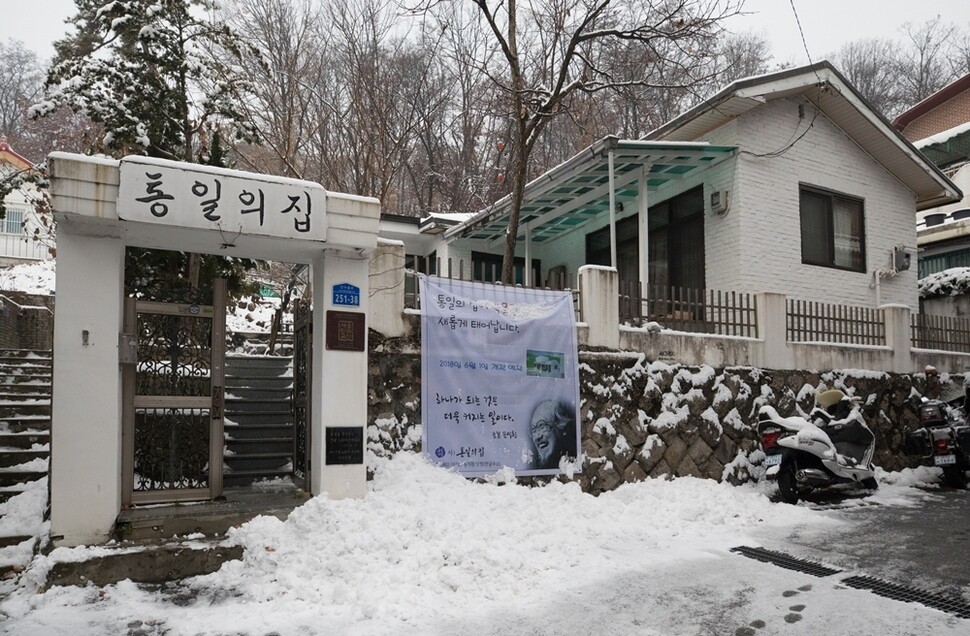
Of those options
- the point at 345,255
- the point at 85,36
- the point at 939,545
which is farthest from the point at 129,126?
the point at 939,545

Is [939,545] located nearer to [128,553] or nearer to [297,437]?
[297,437]

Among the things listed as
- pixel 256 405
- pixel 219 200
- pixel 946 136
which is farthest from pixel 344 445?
pixel 946 136

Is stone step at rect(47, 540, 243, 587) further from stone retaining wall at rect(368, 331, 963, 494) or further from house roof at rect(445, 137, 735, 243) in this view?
house roof at rect(445, 137, 735, 243)

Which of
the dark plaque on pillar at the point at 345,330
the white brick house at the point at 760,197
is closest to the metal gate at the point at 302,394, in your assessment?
the dark plaque on pillar at the point at 345,330


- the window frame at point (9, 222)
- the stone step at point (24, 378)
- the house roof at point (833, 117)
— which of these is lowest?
the stone step at point (24, 378)

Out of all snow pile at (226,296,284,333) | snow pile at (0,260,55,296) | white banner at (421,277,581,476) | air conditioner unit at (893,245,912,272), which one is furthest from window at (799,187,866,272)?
snow pile at (0,260,55,296)

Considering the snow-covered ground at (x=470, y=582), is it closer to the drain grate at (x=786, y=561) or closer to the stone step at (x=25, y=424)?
the drain grate at (x=786, y=561)

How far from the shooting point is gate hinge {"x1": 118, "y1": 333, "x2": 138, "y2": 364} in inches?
239

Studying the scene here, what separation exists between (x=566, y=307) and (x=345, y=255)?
9.90ft

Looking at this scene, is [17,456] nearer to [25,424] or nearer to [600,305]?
[25,424]

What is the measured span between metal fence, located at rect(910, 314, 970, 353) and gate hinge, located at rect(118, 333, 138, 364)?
1251 cm

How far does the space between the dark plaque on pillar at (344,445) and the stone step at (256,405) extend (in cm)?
283

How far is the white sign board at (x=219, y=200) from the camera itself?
18.8ft

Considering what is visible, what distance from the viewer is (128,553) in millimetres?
5398
